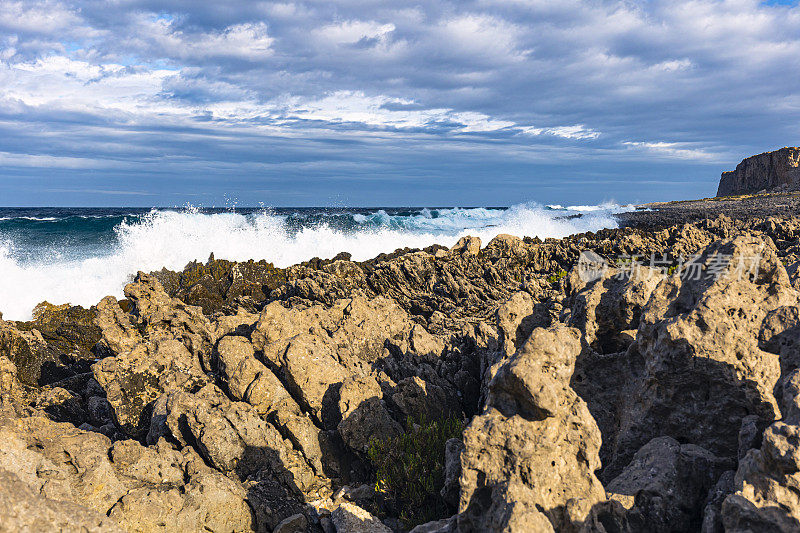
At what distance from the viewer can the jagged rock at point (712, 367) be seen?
4492 millimetres

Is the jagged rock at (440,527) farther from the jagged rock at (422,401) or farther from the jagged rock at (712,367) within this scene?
the jagged rock at (422,401)

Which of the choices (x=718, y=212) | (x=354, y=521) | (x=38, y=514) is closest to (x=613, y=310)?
(x=354, y=521)

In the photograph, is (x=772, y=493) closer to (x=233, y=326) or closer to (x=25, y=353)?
(x=233, y=326)

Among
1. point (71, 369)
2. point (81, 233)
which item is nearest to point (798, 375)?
point (71, 369)

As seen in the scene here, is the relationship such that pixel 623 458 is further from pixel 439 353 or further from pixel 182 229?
pixel 182 229

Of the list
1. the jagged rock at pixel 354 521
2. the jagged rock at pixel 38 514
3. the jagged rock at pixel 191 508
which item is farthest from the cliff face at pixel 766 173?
the jagged rock at pixel 38 514

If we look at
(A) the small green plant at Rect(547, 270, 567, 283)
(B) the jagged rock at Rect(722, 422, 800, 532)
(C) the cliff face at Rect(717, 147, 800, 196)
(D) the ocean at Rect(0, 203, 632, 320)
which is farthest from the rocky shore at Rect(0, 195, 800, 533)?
(C) the cliff face at Rect(717, 147, 800, 196)

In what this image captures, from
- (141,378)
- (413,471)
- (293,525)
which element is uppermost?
(141,378)

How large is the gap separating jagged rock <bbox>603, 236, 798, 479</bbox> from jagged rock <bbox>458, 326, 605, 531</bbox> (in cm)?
105

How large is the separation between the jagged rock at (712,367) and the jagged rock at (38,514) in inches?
156

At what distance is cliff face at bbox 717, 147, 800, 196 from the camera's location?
71.8 meters

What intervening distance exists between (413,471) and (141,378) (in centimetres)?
382

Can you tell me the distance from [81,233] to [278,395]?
158 feet

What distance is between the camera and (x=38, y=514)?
342 cm
